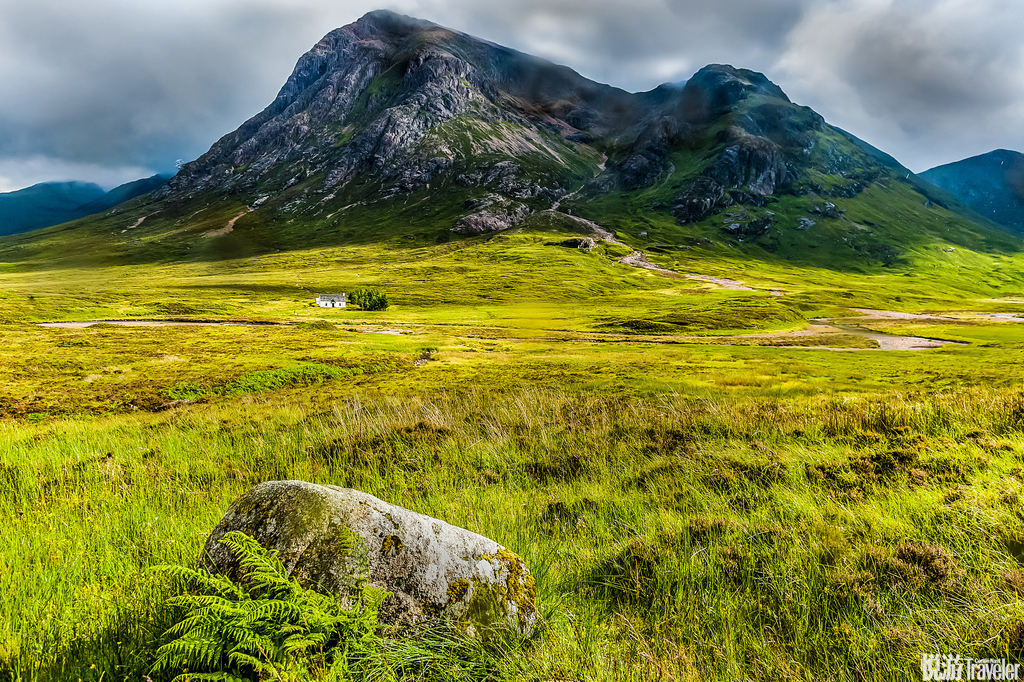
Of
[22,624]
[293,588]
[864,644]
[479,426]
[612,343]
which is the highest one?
[293,588]

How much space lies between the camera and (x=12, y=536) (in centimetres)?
538

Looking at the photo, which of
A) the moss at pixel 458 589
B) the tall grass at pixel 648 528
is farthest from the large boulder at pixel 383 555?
the tall grass at pixel 648 528

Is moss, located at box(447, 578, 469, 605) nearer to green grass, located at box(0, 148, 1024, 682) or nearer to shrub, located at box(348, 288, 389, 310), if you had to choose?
green grass, located at box(0, 148, 1024, 682)

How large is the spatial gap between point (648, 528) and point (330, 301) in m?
130

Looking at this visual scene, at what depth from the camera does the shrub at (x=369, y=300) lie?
401ft

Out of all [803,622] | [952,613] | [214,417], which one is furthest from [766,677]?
[214,417]

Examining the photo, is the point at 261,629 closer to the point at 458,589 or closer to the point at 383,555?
the point at 383,555

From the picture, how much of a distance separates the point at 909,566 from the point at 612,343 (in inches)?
2439

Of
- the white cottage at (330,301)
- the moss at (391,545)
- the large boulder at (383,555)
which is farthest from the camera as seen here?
the white cottage at (330,301)

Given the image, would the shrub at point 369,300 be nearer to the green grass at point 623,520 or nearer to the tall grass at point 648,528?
the green grass at point 623,520

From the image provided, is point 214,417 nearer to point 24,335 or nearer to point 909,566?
point 909,566

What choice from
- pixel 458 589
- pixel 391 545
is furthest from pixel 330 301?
pixel 458 589

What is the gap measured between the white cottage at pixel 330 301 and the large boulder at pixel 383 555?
128 meters

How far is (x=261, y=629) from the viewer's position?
9.97 ft
